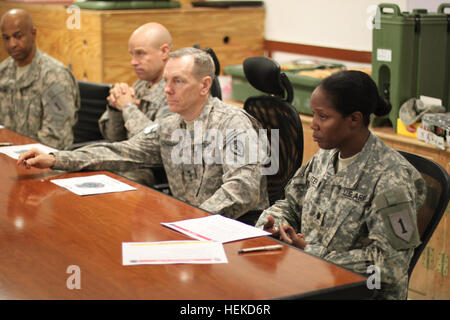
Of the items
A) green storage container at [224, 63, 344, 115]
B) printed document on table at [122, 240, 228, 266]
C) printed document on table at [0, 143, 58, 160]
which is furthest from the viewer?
green storage container at [224, 63, 344, 115]

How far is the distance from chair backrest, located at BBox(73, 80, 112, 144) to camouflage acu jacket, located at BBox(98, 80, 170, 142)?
1.02 feet

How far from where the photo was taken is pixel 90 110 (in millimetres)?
4172

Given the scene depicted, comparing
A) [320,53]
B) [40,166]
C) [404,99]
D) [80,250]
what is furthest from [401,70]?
[80,250]

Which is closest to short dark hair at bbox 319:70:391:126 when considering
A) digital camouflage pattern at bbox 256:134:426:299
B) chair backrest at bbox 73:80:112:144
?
digital camouflage pattern at bbox 256:134:426:299

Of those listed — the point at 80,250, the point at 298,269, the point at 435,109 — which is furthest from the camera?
the point at 435,109

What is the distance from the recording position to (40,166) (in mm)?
2768

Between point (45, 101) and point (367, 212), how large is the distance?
101 inches

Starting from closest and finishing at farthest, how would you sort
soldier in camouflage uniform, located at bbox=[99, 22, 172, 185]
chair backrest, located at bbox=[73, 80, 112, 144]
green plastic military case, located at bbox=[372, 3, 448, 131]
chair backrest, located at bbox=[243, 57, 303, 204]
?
1. chair backrest, located at bbox=[243, 57, 303, 204]
2. green plastic military case, located at bbox=[372, 3, 448, 131]
3. soldier in camouflage uniform, located at bbox=[99, 22, 172, 185]
4. chair backrest, located at bbox=[73, 80, 112, 144]

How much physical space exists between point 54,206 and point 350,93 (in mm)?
1091

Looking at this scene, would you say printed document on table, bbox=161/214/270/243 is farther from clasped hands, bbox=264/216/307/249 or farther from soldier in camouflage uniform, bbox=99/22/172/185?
soldier in camouflage uniform, bbox=99/22/172/185

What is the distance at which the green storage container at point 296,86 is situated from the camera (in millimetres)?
3961

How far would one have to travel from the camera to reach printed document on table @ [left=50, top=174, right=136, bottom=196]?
8.39 ft

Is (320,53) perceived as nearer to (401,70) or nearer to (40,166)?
(401,70)

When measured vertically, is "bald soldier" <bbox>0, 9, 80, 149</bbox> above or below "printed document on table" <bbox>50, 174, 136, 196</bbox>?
above
